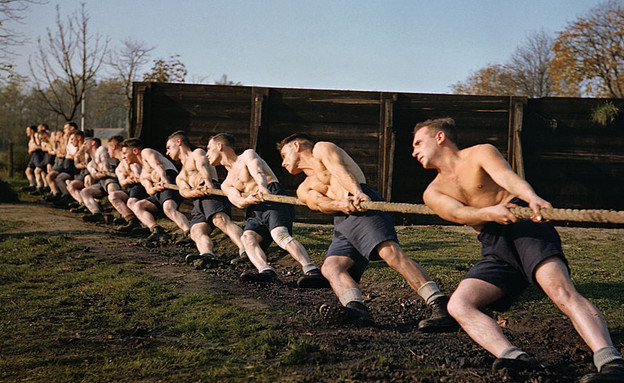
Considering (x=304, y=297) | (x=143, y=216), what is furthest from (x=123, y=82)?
(x=304, y=297)

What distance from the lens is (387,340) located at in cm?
481

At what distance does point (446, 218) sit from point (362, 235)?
47.3 inches

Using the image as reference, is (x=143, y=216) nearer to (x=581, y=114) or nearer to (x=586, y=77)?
(x=581, y=114)

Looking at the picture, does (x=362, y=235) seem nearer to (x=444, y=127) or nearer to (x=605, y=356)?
(x=444, y=127)

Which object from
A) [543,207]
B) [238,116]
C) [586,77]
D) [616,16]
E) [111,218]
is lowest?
[111,218]

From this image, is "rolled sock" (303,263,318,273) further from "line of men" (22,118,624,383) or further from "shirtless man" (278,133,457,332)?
"shirtless man" (278,133,457,332)

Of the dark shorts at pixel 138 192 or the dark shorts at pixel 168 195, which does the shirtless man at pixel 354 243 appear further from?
the dark shorts at pixel 138 192

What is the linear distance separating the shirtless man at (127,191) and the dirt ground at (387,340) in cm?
417

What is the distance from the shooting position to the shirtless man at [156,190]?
36.2 ft

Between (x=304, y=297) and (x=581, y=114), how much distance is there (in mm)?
9886

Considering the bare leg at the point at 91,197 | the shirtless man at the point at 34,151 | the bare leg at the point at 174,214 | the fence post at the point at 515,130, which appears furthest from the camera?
the shirtless man at the point at 34,151

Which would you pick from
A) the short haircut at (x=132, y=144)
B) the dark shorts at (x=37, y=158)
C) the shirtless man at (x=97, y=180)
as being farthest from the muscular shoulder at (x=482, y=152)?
the dark shorts at (x=37, y=158)

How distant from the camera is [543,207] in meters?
3.72

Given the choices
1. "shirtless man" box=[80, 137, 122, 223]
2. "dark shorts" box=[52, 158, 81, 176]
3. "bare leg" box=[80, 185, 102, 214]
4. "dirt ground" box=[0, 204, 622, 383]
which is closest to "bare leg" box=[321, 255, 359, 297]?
"dirt ground" box=[0, 204, 622, 383]
